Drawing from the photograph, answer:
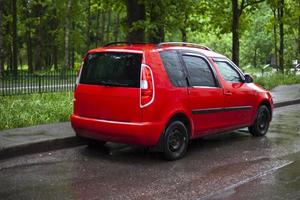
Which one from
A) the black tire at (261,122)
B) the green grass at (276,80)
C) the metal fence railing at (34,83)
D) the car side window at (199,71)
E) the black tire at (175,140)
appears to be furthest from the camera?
the green grass at (276,80)

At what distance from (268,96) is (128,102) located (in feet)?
13.5

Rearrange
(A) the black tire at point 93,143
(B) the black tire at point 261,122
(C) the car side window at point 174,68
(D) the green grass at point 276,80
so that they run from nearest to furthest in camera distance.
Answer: (C) the car side window at point 174,68 < (A) the black tire at point 93,143 < (B) the black tire at point 261,122 < (D) the green grass at point 276,80

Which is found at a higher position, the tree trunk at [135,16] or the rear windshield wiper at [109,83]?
the tree trunk at [135,16]

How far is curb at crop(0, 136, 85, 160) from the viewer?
7.94m

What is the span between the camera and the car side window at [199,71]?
8555mm

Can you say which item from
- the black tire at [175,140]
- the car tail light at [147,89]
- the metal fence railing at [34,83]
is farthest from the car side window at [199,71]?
the metal fence railing at [34,83]

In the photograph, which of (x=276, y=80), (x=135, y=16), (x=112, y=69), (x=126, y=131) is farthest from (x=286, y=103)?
(x=126, y=131)

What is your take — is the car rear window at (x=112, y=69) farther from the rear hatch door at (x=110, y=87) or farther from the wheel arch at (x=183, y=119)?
the wheel arch at (x=183, y=119)

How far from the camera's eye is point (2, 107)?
11352 mm

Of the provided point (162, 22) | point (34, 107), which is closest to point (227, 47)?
point (162, 22)

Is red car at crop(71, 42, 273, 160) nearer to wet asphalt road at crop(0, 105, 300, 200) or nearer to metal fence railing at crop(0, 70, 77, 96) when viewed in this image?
wet asphalt road at crop(0, 105, 300, 200)

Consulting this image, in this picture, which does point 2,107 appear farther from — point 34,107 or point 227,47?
point 227,47

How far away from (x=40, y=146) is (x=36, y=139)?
0.20 meters

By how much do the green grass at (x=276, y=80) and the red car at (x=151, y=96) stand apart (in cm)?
1383
